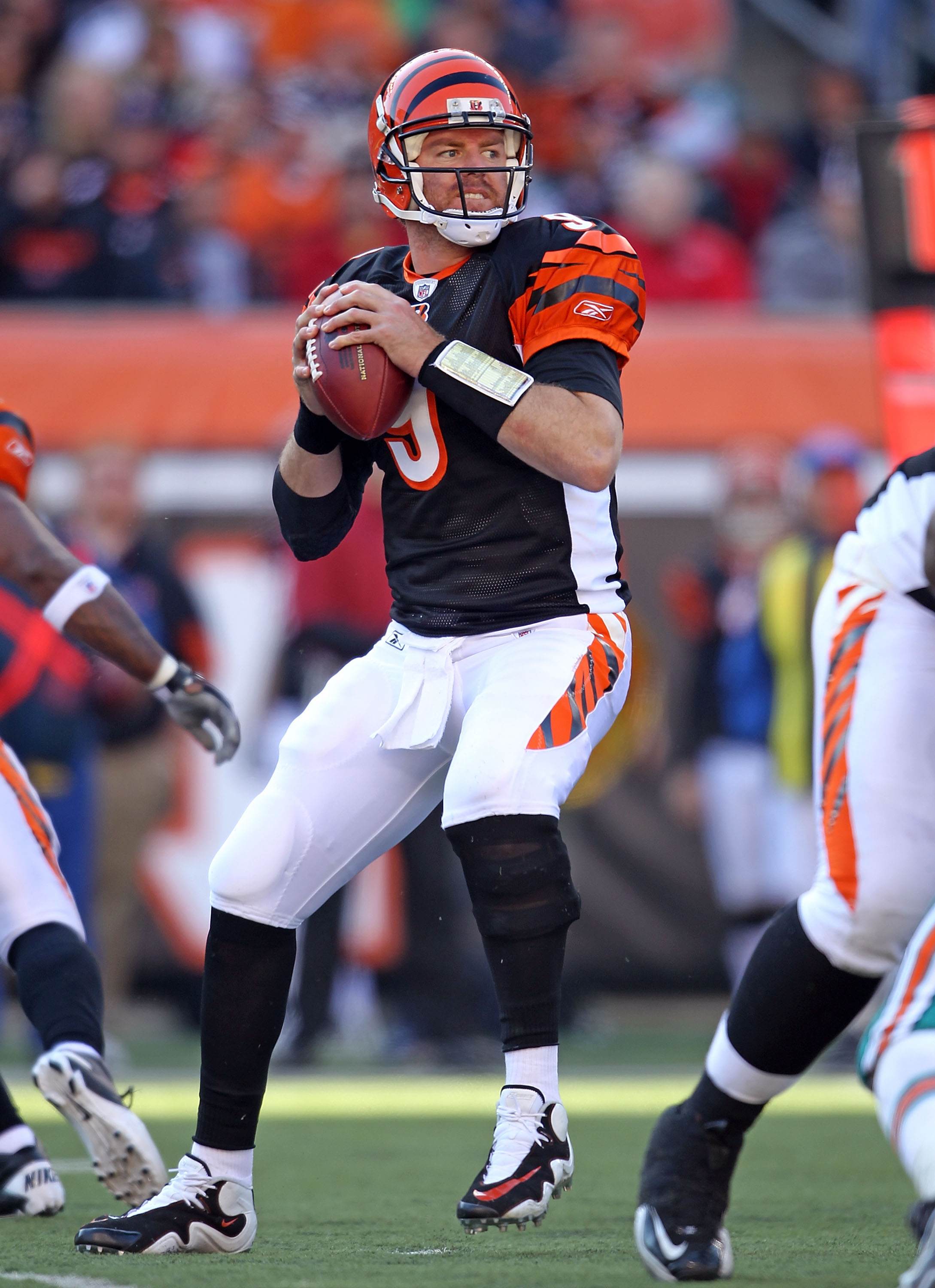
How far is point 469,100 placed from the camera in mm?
3287

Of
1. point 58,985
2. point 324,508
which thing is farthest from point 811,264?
point 58,985

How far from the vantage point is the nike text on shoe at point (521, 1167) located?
112 inches

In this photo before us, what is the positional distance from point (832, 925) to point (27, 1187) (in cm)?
169

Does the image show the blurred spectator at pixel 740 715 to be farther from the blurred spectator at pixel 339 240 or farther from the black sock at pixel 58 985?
the black sock at pixel 58 985

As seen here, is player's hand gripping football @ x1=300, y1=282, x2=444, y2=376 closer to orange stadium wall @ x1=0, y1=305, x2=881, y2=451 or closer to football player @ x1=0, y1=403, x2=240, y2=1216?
football player @ x1=0, y1=403, x2=240, y2=1216

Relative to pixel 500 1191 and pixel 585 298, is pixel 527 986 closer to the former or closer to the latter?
pixel 500 1191

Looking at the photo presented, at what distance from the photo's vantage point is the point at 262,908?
3.14 metres

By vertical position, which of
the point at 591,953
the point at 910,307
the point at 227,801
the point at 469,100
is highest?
the point at 469,100

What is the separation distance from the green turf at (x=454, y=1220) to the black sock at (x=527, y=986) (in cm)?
35

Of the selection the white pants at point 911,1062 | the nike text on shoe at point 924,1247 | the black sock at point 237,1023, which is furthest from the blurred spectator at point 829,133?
the nike text on shoe at point 924,1247

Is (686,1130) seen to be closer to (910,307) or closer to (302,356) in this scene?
(302,356)

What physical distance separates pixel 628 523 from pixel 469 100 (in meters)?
4.57

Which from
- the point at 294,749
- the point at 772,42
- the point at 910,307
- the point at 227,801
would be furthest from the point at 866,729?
the point at 772,42

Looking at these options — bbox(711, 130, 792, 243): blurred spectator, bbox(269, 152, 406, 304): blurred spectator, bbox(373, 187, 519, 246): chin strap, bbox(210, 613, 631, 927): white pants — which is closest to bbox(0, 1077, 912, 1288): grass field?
bbox(210, 613, 631, 927): white pants
